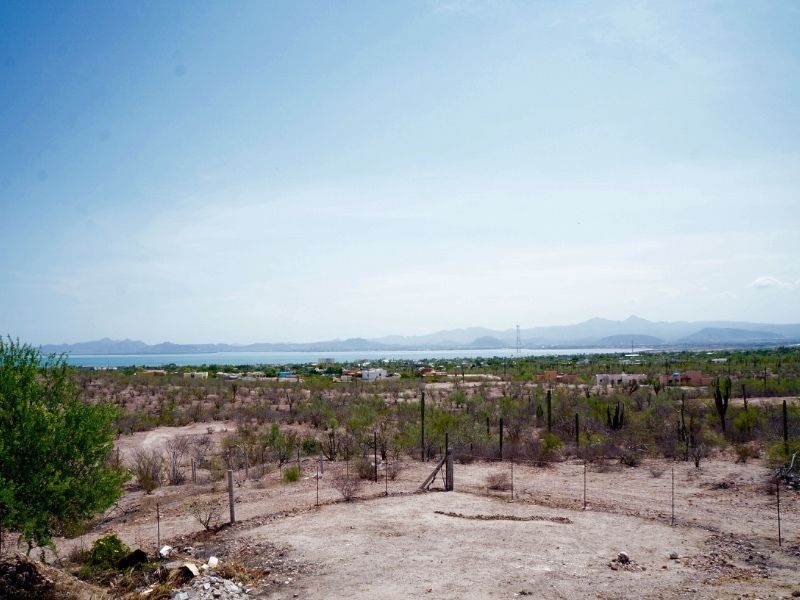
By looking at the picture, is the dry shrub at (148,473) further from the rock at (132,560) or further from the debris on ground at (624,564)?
the debris on ground at (624,564)

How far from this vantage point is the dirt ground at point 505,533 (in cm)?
1270

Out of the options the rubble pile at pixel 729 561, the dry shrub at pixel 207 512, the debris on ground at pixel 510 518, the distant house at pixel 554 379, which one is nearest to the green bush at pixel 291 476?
the dry shrub at pixel 207 512

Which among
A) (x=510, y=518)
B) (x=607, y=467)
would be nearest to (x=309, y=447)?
(x=607, y=467)

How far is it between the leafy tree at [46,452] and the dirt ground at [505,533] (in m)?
3.43

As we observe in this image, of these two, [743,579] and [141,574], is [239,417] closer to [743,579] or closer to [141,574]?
[141,574]

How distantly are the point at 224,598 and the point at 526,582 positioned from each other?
19.5ft

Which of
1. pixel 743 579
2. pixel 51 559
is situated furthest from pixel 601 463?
pixel 51 559

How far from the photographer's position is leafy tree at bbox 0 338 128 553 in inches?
501

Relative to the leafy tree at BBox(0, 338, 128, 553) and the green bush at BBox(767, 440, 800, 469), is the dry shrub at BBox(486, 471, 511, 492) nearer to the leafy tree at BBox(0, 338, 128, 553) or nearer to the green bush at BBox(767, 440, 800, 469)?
the green bush at BBox(767, 440, 800, 469)

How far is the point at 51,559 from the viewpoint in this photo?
1598 centimetres

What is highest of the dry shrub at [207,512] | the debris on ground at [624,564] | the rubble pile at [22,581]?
the rubble pile at [22,581]

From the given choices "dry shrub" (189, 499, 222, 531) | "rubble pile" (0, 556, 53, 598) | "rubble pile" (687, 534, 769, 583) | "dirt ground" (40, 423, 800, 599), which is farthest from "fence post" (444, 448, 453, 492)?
"rubble pile" (0, 556, 53, 598)

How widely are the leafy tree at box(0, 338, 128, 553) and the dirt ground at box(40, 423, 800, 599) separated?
11.3ft

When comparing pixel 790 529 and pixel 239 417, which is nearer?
pixel 790 529
